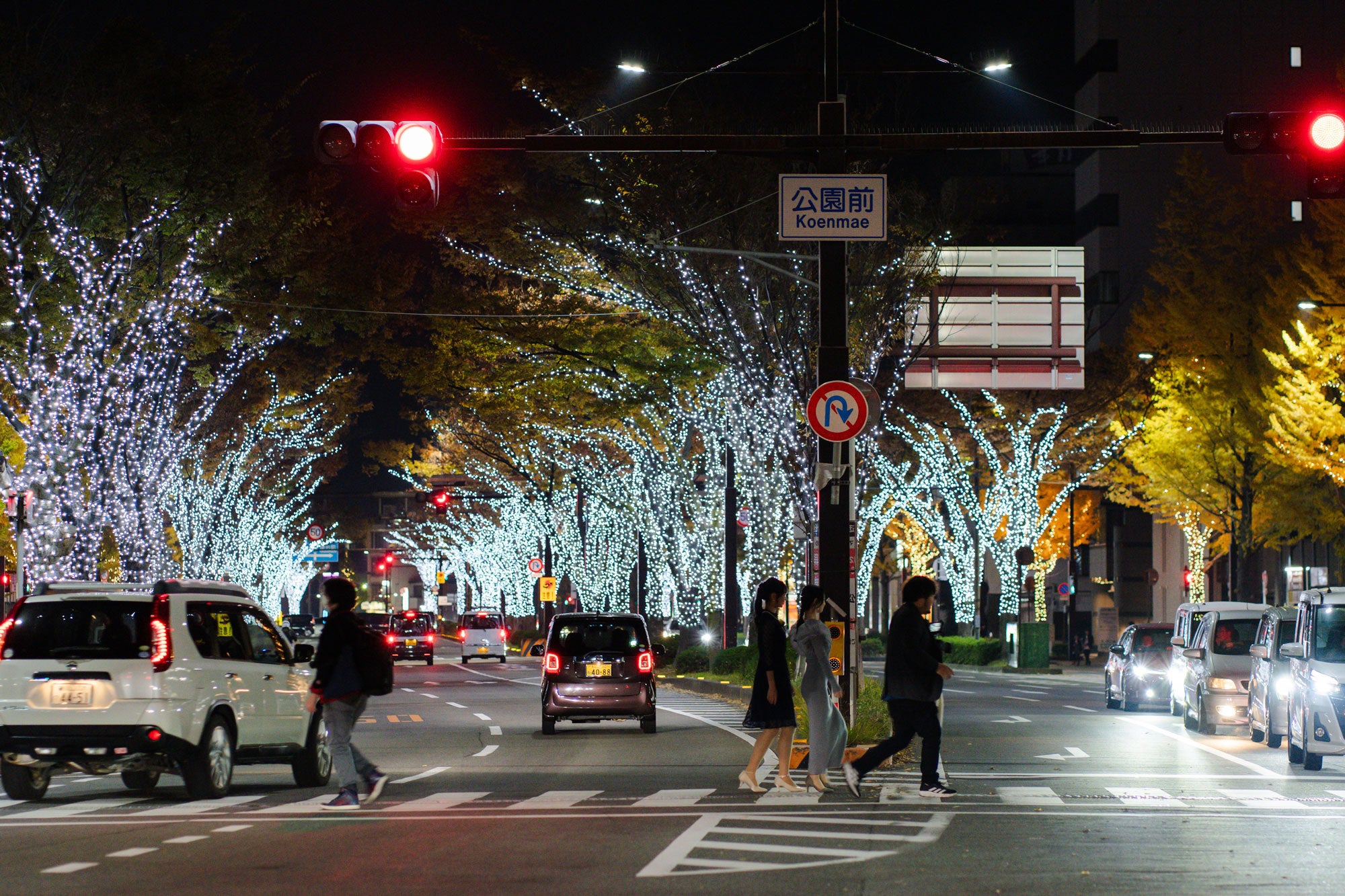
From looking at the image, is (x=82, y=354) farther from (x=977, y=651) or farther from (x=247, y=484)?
(x=247, y=484)

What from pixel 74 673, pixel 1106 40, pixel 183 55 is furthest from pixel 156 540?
pixel 1106 40

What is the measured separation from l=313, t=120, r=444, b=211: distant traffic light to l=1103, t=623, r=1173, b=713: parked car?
61.7 feet

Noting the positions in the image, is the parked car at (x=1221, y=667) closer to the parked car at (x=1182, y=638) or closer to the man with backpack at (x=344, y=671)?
the parked car at (x=1182, y=638)

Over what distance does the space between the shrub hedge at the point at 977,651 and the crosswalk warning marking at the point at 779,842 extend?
41.7m

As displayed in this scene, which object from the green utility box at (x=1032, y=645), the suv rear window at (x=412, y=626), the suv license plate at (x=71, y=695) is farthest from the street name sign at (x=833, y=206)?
the suv rear window at (x=412, y=626)

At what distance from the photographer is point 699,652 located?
134 feet

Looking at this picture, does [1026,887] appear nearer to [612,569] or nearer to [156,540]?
[156,540]

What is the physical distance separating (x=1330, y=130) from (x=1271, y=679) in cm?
761

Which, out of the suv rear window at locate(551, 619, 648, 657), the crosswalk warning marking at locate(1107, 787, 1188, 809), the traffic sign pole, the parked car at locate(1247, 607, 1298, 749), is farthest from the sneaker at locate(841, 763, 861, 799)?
the suv rear window at locate(551, 619, 648, 657)

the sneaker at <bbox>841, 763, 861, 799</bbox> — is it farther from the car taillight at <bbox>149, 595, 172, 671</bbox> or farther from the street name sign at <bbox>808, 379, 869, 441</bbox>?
the car taillight at <bbox>149, 595, 172, 671</bbox>

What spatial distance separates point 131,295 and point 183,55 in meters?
4.78

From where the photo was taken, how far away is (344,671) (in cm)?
1348

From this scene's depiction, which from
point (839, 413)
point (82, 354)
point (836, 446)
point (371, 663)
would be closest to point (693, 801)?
point (371, 663)

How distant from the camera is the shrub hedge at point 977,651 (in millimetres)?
54219
